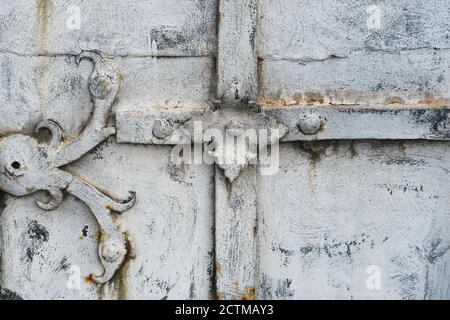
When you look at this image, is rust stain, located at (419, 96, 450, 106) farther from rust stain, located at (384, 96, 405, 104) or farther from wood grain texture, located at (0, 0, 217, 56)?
wood grain texture, located at (0, 0, 217, 56)

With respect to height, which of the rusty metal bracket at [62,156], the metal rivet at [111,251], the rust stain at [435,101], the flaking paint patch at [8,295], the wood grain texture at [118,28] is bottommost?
the flaking paint patch at [8,295]

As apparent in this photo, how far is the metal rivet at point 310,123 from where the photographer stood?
188cm

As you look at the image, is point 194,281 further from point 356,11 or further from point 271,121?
point 356,11

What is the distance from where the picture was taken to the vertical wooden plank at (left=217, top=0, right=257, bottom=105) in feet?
6.09

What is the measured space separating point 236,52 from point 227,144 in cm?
28

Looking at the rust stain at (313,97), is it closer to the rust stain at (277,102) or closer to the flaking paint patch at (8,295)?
the rust stain at (277,102)

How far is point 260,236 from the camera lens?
6.61 ft

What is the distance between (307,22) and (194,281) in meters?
0.90

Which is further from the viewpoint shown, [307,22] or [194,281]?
[194,281]

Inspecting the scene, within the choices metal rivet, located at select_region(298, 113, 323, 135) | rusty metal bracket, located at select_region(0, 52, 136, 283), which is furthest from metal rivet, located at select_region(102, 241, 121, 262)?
metal rivet, located at select_region(298, 113, 323, 135)

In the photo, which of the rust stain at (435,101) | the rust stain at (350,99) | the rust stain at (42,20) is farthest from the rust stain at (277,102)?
the rust stain at (42,20)

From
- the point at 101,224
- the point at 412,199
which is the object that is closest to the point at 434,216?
the point at 412,199

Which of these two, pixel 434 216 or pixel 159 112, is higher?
pixel 159 112

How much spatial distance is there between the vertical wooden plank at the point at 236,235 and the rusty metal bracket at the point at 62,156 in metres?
0.32
